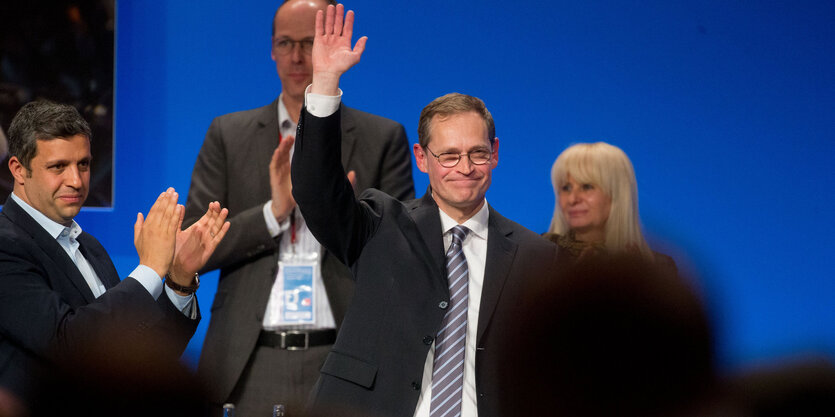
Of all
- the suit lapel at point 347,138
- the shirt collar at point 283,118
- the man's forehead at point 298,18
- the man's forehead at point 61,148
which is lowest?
the man's forehead at point 61,148

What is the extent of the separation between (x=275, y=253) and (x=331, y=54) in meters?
1.16

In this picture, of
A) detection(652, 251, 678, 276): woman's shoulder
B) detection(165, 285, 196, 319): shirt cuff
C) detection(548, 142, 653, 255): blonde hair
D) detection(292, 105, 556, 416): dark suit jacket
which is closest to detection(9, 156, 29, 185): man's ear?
detection(165, 285, 196, 319): shirt cuff

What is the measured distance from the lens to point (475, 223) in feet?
7.74

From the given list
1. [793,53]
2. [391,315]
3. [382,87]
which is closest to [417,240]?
[391,315]

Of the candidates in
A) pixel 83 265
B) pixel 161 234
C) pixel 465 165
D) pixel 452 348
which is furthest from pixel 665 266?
pixel 83 265

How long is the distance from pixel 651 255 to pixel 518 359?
2061 millimetres

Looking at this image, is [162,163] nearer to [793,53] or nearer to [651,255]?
[651,255]

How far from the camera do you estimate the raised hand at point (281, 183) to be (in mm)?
3066

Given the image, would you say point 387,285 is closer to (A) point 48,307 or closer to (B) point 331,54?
(B) point 331,54

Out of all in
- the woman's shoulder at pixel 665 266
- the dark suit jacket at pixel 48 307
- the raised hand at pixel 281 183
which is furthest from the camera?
the raised hand at pixel 281 183

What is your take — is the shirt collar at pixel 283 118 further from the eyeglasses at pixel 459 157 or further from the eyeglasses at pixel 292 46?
the eyeglasses at pixel 459 157

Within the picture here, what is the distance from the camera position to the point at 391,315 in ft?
7.22

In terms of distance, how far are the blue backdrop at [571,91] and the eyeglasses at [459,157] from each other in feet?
6.52

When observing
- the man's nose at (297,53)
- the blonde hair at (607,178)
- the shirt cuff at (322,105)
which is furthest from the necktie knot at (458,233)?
the man's nose at (297,53)
